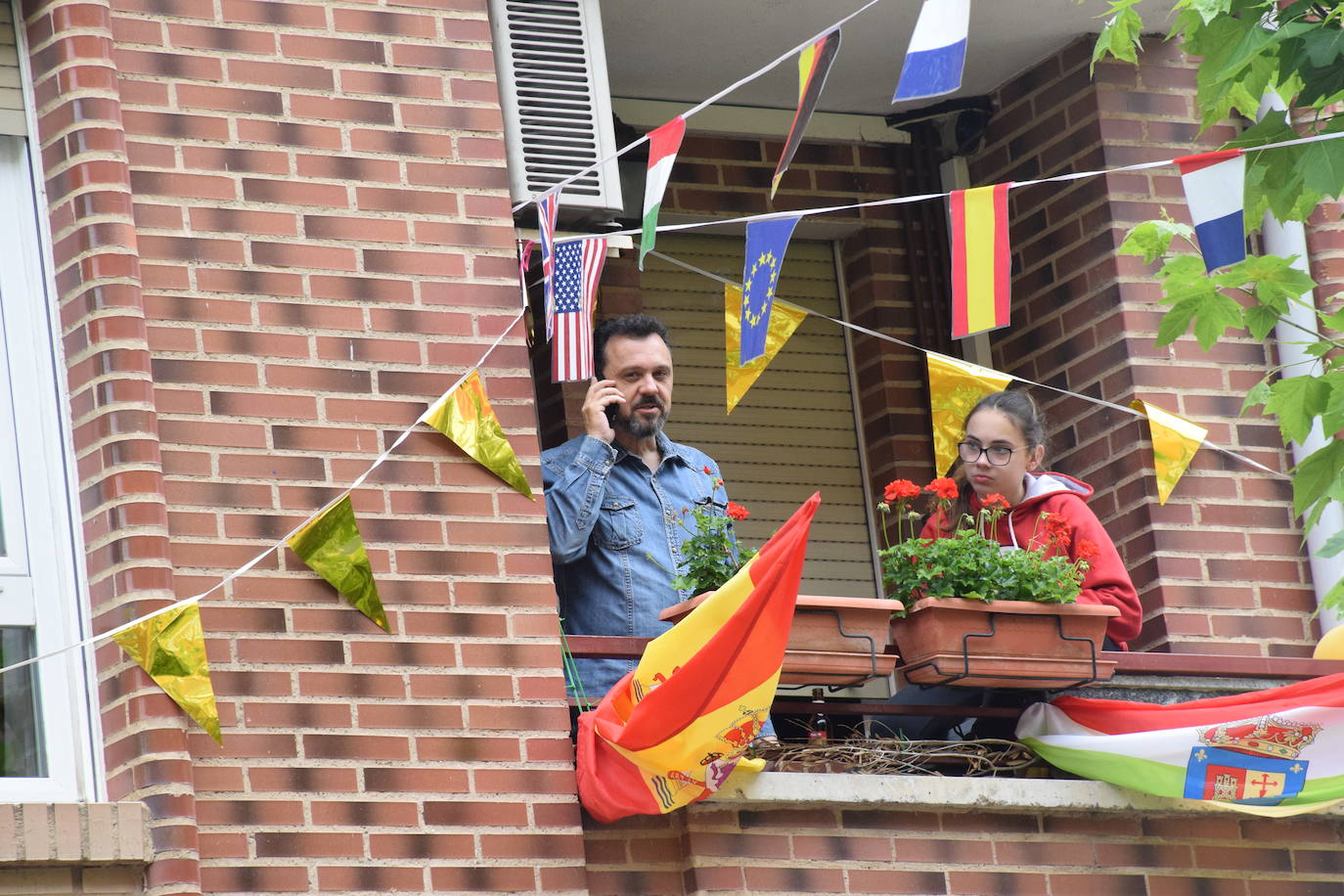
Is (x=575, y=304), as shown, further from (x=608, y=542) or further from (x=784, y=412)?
(x=784, y=412)

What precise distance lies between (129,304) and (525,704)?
145 cm

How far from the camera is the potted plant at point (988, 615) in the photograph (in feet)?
20.6

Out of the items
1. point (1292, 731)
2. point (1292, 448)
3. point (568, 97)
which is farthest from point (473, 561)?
point (1292, 448)

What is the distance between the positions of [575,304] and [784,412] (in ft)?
7.86

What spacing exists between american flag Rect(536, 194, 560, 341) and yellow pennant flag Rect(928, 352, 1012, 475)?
1.57 m

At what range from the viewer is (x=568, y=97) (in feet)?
22.4

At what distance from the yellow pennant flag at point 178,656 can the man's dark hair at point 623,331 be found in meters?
1.62

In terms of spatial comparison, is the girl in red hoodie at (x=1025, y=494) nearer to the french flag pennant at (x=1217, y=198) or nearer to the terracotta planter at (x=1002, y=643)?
the terracotta planter at (x=1002, y=643)

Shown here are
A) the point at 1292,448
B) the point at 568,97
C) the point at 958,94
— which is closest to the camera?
the point at 568,97

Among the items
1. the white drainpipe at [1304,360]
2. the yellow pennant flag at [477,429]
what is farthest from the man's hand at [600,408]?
the white drainpipe at [1304,360]

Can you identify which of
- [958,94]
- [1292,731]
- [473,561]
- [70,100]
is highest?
[958,94]

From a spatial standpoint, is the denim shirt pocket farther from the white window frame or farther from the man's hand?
the white window frame

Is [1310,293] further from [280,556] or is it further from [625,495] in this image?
[280,556]

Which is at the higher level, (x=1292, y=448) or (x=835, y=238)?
(x=835, y=238)
